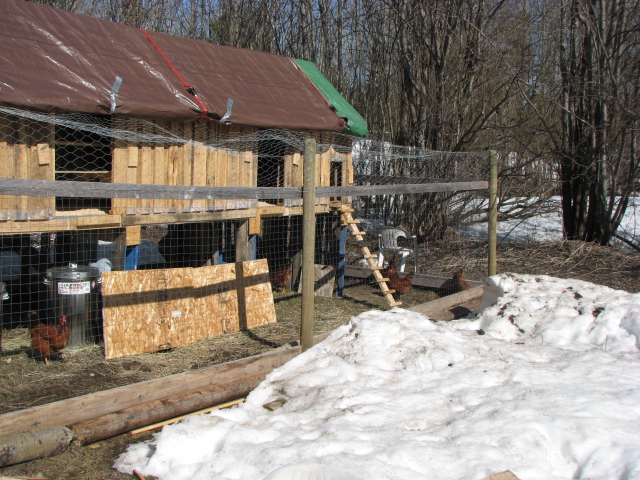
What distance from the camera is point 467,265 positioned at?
11.1 m

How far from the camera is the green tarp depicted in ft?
29.5

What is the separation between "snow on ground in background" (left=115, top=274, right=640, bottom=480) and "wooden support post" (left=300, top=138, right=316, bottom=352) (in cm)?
27

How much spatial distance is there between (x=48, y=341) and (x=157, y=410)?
2.19 meters

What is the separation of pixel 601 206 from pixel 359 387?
8486mm

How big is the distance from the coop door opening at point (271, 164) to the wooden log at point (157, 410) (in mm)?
4283

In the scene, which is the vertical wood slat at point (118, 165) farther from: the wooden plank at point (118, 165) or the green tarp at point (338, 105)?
the green tarp at point (338, 105)

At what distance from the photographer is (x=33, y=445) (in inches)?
148

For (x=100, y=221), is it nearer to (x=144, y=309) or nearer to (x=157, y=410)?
(x=144, y=309)

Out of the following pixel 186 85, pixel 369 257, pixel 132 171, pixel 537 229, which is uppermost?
pixel 186 85

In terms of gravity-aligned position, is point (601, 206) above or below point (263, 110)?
below

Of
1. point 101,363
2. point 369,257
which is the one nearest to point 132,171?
point 101,363

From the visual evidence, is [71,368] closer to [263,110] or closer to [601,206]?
[263,110]

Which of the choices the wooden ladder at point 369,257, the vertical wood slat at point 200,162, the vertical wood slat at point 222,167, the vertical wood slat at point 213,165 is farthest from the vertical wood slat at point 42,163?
the wooden ladder at point 369,257

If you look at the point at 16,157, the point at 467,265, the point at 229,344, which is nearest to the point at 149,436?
the point at 229,344
